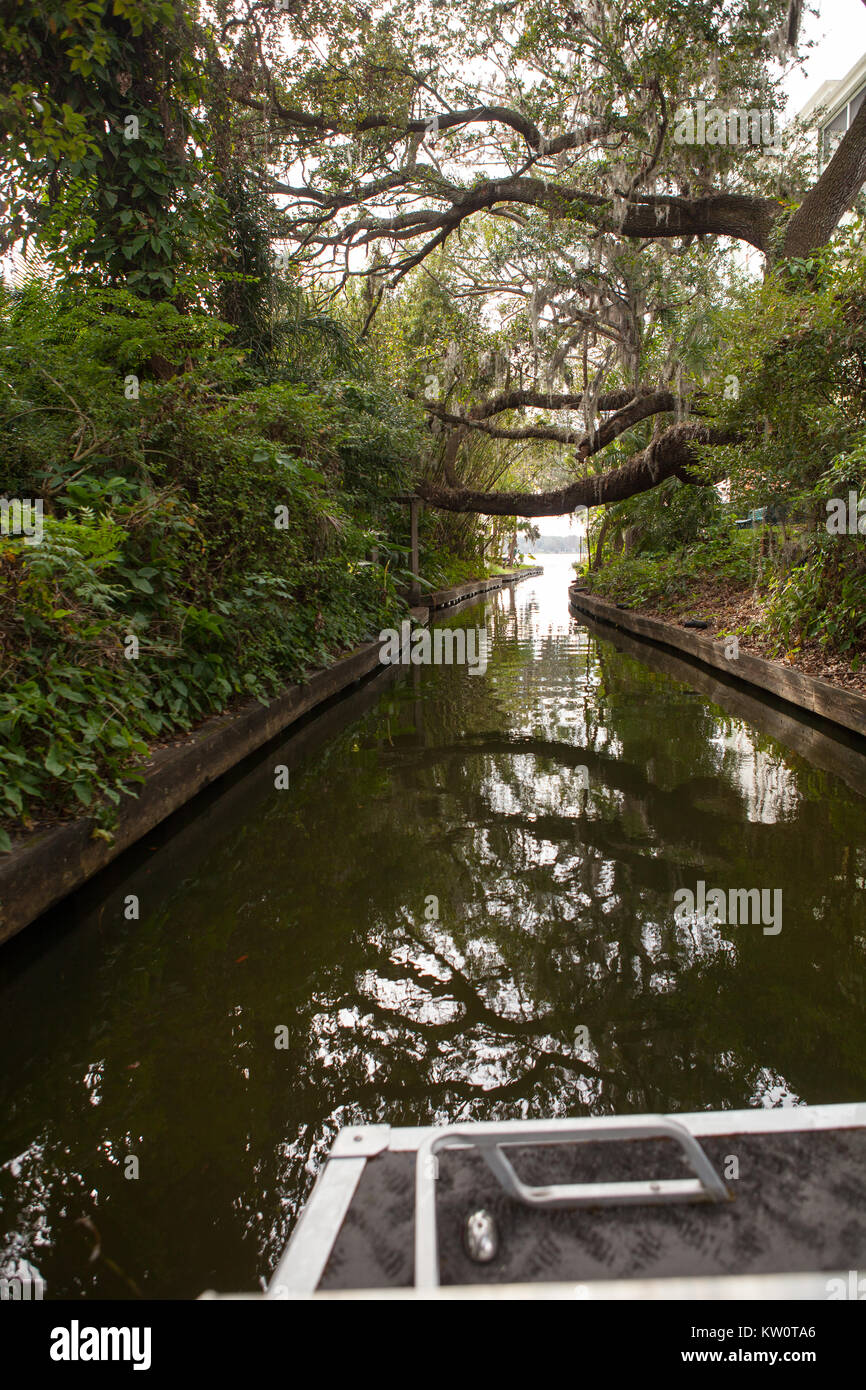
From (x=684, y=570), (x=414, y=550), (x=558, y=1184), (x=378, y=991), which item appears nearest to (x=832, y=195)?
(x=684, y=570)

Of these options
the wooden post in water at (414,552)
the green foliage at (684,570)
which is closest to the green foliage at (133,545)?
the green foliage at (684,570)

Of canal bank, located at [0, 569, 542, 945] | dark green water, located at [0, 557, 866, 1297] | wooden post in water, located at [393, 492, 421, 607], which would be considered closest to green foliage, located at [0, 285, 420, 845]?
canal bank, located at [0, 569, 542, 945]

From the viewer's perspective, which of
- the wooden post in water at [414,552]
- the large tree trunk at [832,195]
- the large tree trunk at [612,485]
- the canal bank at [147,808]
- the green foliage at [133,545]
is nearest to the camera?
the canal bank at [147,808]

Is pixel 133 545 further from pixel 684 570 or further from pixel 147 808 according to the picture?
pixel 684 570

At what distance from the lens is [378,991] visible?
2.83 meters

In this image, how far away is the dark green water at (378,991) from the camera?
1.99m

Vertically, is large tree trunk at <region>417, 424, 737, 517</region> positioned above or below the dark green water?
above

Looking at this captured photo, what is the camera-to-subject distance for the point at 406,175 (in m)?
11.8

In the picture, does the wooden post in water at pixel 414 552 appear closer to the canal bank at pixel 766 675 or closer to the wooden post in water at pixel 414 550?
the wooden post in water at pixel 414 550

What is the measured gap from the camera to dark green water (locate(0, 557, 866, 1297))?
1.99m

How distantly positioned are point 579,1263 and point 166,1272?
A: 1.07 m

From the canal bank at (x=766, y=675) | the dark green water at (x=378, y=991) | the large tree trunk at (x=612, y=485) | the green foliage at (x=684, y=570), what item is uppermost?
the large tree trunk at (x=612, y=485)

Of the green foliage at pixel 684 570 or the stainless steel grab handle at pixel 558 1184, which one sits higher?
the green foliage at pixel 684 570

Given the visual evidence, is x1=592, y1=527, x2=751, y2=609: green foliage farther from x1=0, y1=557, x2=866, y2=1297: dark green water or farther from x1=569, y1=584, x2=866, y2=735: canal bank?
x1=0, y1=557, x2=866, y2=1297: dark green water
